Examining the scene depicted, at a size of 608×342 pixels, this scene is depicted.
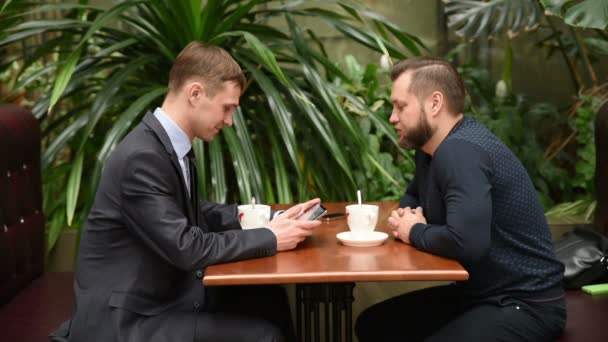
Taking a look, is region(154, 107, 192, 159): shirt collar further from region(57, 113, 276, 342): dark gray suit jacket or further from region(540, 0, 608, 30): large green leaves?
region(540, 0, 608, 30): large green leaves

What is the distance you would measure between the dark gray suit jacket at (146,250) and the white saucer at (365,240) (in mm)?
194

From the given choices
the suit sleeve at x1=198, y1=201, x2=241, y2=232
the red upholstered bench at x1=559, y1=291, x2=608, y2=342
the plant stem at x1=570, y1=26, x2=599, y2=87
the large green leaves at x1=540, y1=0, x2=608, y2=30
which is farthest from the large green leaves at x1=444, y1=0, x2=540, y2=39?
the suit sleeve at x1=198, y1=201, x2=241, y2=232

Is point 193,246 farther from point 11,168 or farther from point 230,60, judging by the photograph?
point 11,168

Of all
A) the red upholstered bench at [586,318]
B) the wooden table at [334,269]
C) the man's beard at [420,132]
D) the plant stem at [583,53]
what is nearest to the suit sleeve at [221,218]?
the wooden table at [334,269]

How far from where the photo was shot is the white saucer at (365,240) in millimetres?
1980

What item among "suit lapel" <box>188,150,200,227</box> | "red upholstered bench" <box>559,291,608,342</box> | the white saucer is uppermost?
"suit lapel" <box>188,150,200,227</box>

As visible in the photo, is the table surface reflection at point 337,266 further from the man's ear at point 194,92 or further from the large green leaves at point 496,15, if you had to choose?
the large green leaves at point 496,15

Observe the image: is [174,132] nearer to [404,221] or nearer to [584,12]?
[404,221]

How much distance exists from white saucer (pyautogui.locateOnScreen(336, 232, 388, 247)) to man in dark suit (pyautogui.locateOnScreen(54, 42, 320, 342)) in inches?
3.5

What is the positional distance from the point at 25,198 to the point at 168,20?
883 mm

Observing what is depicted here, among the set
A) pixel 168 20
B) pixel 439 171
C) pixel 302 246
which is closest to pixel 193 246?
pixel 302 246

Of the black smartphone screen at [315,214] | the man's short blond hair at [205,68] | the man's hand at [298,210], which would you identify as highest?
the man's short blond hair at [205,68]

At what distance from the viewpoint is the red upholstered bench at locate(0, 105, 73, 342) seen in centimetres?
235

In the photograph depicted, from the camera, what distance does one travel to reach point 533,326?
6.59ft
